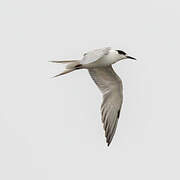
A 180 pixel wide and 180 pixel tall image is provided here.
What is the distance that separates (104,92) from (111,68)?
0.84 metres

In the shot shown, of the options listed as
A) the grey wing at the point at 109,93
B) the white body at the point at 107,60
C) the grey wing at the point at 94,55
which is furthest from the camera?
the grey wing at the point at 109,93

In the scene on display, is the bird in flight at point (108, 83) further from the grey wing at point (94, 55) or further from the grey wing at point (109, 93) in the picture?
the grey wing at point (94, 55)

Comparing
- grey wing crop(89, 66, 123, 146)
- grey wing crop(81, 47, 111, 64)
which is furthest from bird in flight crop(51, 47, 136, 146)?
grey wing crop(81, 47, 111, 64)

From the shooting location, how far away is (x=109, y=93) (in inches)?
642

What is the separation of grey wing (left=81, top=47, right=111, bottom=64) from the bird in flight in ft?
2.42

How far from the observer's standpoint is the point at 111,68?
15.9 m

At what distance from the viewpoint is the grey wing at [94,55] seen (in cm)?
1340

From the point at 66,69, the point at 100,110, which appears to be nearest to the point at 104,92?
the point at 100,110

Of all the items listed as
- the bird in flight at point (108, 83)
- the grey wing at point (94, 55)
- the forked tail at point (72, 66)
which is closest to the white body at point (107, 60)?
the bird in flight at point (108, 83)

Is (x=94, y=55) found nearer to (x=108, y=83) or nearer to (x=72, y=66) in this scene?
(x=72, y=66)

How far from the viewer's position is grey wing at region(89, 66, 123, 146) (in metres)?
15.9

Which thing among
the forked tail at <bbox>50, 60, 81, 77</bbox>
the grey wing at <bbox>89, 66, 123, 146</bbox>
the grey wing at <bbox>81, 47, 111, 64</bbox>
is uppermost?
the grey wing at <bbox>81, 47, 111, 64</bbox>

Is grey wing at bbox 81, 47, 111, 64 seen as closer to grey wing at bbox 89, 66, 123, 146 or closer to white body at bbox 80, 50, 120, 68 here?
white body at bbox 80, 50, 120, 68

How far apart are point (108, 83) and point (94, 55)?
8.79 ft
